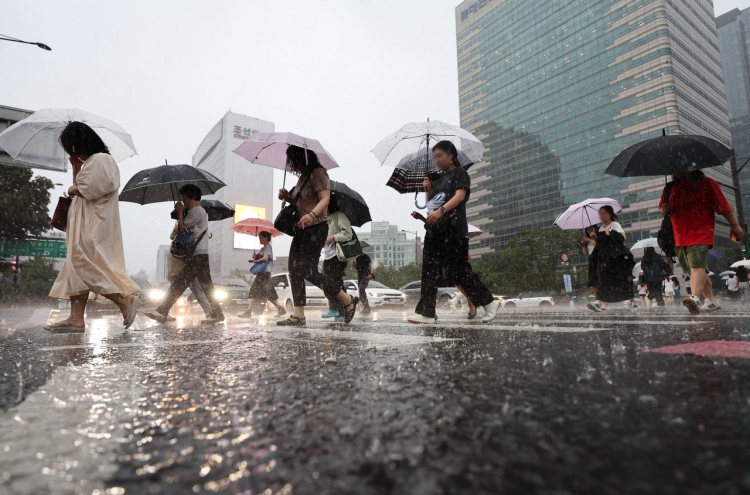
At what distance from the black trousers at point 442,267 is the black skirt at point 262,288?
4.68 meters

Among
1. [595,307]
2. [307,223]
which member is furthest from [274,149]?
[595,307]

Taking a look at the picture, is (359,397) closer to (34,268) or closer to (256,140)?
(256,140)

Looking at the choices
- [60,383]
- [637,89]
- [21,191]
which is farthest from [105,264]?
[637,89]

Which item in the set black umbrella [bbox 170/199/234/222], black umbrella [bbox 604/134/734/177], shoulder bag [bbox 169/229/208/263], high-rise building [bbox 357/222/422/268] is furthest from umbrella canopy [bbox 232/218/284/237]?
high-rise building [bbox 357/222/422/268]

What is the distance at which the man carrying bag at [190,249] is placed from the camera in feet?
19.9

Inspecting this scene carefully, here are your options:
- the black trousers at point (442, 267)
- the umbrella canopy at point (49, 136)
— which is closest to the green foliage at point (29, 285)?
the umbrella canopy at point (49, 136)

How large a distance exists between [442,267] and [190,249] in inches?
135

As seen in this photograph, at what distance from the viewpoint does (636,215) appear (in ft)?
232

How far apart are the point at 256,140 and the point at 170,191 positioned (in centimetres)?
211

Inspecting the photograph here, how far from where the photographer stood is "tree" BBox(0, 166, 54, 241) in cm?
2291

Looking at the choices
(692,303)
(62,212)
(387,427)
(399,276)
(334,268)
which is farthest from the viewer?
(399,276)

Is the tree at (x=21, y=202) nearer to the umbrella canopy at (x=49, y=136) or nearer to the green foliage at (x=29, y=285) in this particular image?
the green foliage at (x=29, y=285)

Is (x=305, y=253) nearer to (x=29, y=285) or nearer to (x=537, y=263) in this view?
(x=537, y=263)

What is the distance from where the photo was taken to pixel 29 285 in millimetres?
44844
